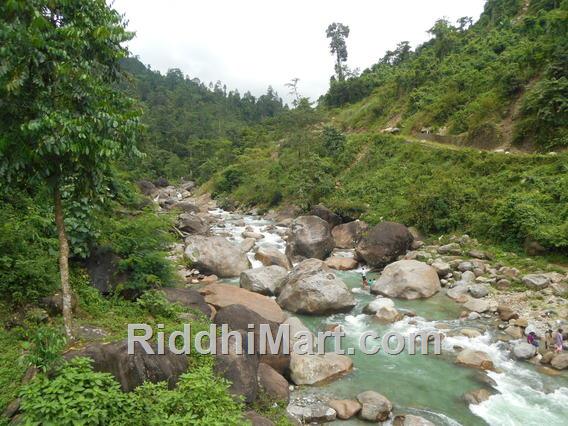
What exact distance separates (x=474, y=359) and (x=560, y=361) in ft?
6.83

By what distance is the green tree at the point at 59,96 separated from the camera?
18.4 feet

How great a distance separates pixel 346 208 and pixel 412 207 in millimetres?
4512

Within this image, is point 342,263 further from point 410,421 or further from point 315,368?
point 410,421

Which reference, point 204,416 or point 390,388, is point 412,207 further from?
point 204,416

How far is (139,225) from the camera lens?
1166 centimetres

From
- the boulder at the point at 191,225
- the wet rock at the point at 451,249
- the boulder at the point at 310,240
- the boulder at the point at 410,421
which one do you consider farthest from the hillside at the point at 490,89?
the boulder at the point at 410,421

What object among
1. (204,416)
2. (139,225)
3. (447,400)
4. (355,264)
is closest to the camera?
(204,416)

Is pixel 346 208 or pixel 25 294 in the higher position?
pixel 346 208

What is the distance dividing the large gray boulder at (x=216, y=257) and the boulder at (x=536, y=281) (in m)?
11.5

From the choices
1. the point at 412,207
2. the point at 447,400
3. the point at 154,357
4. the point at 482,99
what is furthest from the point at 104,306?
the point at 482,99

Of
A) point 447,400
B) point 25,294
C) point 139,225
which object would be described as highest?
point 139,225

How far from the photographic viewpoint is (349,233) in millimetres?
24203

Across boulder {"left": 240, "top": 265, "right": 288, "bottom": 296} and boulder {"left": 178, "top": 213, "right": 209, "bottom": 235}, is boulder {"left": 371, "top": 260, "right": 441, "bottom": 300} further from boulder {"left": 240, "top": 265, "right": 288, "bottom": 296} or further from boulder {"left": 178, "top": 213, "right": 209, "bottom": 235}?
boulder {"left": 178, "top": 213, "right": 209, "bottom": 235}

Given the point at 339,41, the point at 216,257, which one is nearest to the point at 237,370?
the point at 216,257
